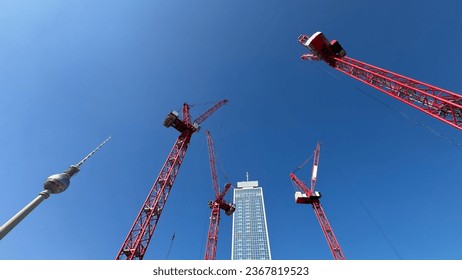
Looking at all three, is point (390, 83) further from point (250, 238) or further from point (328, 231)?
point (250, 238)

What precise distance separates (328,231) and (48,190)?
1910 inches

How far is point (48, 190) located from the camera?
1973 cm

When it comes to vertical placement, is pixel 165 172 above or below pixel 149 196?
above

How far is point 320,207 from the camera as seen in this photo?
169 feet

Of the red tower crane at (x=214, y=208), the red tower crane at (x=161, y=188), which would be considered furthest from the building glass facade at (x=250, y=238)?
the red tower crane at (x=161, y=188)

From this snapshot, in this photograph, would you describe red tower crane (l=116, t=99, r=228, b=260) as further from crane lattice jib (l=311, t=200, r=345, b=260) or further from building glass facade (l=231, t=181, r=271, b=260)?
building glass facade (l=231, t=181, r=271, b=260)

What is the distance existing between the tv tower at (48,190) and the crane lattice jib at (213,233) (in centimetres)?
3587

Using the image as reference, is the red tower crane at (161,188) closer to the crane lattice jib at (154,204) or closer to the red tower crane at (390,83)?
the crane lattice jib at (154,204)

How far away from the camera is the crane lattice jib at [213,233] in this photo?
4991 cm

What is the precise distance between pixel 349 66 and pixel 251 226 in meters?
183

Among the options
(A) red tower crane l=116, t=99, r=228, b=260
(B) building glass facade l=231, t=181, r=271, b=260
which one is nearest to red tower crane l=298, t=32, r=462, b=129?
(A) red tower crane l=116, t=99, r=228, b=260

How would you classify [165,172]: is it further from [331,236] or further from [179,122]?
[331,236]
